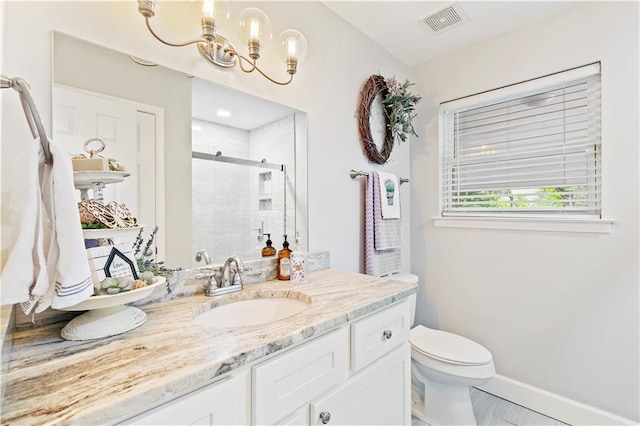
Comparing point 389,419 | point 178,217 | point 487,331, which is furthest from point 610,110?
point 178,217

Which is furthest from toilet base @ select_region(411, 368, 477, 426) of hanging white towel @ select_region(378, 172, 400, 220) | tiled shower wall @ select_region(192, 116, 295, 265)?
tiled shower wall @ select_region(192, 116, 295, 265)

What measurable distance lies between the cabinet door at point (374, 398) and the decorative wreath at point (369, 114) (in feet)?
3.92

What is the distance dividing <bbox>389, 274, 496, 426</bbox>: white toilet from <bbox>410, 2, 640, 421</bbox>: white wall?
0.42 meters

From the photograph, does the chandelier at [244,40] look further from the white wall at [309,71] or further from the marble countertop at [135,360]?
the marble countertop at [135,360]

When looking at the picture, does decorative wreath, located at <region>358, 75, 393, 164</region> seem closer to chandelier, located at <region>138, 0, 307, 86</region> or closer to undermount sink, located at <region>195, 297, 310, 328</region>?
chandelier, located at <region>138, 0, 307, 86</region>

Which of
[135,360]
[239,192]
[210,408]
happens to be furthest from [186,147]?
[210,408]

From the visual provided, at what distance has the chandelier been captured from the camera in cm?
108

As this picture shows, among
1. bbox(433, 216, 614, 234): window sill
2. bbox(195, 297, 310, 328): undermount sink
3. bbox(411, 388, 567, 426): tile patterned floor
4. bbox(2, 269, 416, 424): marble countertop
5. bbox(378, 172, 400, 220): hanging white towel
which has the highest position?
bbox(378, 172, 400, 220): hanging white towel

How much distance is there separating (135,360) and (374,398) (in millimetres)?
817

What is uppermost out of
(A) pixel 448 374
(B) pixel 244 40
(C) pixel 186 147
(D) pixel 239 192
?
(B) pixel 244 40

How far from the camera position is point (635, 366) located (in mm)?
1533

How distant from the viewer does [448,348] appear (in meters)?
1.67

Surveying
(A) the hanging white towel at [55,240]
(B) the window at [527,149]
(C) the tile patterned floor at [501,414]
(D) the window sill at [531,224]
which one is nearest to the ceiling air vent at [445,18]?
(B) the window at [527,149]

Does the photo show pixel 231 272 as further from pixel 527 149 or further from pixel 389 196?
pixel 527 149
